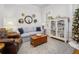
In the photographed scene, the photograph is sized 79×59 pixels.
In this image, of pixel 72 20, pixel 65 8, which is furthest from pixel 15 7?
pixel 72 20

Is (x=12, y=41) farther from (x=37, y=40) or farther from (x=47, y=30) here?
(x=47, y=30)

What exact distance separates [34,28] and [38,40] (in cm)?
26

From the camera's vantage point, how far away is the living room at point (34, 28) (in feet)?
6.95

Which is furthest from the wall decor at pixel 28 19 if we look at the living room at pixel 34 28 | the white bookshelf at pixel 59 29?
the white bookshelf at pixel 59 29

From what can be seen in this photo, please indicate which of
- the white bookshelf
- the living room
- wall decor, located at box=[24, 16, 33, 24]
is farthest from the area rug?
wall decor, located at box=[24, 16, 33, 24]

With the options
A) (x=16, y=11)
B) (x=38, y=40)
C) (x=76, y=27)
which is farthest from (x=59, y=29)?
(x=16, y=11)

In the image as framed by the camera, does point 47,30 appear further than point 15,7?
Yes

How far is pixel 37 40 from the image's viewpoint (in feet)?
7.39

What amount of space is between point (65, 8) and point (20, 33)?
3.32 feet

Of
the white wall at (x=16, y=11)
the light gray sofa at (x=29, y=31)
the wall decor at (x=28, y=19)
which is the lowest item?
the light gray sofa at (x=29, y=31)

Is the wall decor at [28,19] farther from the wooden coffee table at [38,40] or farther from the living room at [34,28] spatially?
the wooden coffee table at [38,40]

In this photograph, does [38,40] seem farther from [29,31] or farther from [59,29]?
[59,29]

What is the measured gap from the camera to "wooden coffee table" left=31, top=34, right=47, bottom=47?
2.22 m

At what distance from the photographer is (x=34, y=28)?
222 cm
